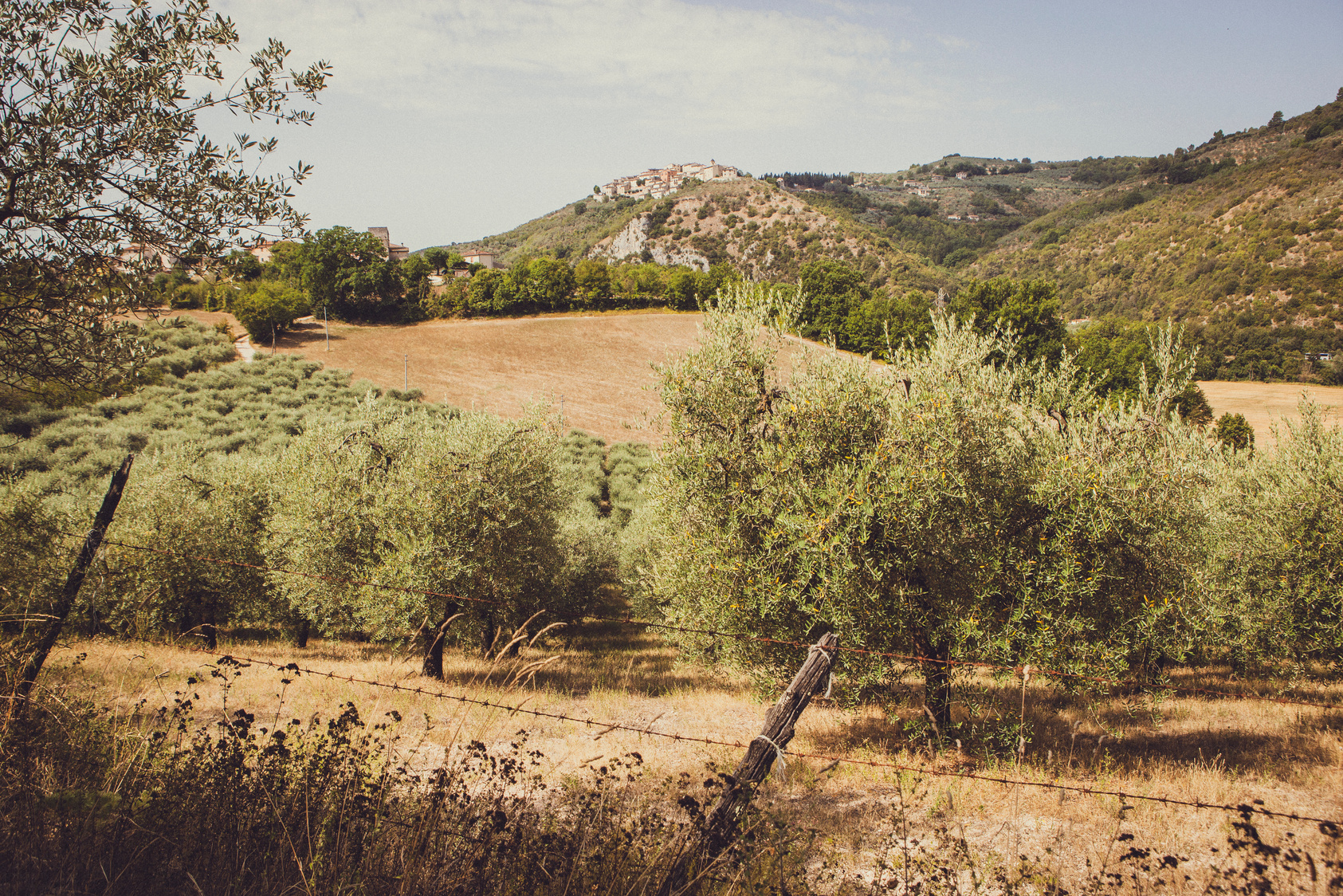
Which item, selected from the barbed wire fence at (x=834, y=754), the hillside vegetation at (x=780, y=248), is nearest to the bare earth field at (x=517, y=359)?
the barbed wire fence at (x=834, y=754)

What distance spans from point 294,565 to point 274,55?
1353 cm

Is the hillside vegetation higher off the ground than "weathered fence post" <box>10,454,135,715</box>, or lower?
higher

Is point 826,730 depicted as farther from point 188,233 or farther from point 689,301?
point 689,301

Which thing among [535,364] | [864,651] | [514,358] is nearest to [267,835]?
[864,651]

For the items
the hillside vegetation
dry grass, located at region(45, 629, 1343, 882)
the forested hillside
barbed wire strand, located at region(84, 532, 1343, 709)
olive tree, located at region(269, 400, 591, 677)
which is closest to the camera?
barbed wire strand, located at region(84, 532, 1343, 709)

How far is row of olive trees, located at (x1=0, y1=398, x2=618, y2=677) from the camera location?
14.8 metres

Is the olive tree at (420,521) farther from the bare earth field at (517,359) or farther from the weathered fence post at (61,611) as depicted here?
the bare earth field at (517,359)

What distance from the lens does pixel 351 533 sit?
16.2 meters

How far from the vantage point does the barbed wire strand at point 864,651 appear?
227 inches

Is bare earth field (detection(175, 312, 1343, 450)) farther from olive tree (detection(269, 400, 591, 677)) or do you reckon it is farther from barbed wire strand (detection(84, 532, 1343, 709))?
barbed wire strand (detection(84, 532, 1343, 709))

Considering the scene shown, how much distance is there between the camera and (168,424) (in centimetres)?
3950

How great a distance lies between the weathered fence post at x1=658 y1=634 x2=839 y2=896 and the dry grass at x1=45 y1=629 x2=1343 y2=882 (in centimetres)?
94

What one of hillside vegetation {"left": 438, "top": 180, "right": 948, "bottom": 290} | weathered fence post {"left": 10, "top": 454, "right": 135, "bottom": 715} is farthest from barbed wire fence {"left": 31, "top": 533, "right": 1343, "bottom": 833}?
hillside vegetation {"left": 438, "top": 180, "right": 948, "bottom": 290}

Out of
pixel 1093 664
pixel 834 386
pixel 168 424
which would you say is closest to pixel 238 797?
pixel 834 386
